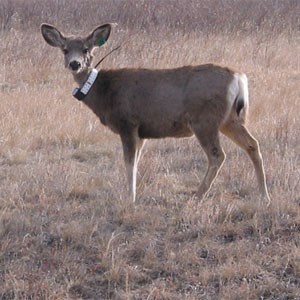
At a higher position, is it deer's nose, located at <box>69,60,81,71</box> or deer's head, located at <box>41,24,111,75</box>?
deer's head, located at <box>41,24,111,75</box>

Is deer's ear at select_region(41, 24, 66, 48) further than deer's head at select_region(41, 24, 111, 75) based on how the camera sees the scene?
Yes

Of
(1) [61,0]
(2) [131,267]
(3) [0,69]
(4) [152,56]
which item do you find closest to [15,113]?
(3) [0,69]

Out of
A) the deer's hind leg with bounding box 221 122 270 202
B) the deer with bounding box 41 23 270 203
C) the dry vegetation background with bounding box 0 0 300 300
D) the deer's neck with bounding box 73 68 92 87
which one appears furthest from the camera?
the deer's neck with bounding box 73 68 92 87

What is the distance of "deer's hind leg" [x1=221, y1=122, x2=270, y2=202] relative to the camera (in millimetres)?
7160

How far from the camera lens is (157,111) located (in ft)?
23.5

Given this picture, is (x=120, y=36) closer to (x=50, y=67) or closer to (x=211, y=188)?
(x=50, y=67)

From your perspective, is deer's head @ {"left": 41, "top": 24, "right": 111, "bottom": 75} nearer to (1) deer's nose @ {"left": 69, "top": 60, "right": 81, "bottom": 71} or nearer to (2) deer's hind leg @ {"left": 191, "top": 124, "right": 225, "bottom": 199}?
(1) deer's nose @ {"left": 69, "top": 60, "right": 81, "bottom": 71}

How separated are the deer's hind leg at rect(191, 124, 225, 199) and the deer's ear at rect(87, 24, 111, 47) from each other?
131 centimetres

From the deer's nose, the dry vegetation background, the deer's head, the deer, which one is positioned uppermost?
the deer's head

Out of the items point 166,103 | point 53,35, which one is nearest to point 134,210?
point 166,103

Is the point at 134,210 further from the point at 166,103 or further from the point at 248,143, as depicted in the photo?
the point at 248,143

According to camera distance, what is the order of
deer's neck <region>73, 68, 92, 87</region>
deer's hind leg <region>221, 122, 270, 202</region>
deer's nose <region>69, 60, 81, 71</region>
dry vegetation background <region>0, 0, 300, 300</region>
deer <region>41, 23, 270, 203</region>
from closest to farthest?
dry vegetation background <region>0, 0, 300, 300</region>
deer <region>41, 23, 270, 203</region>
deer's hind leg <region>221, 122, 270, 202</region>
deer's nose <region>69, 60, 81, 71</region>
deer's neck <region>73, 68, 92, 87</region>

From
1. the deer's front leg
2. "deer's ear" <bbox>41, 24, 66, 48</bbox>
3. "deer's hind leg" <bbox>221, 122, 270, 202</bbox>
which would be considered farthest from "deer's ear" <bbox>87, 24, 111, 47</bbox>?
"deer's hind leg" <bbox>221, 122, 270, 202</bbox>

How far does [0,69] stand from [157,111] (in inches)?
251
